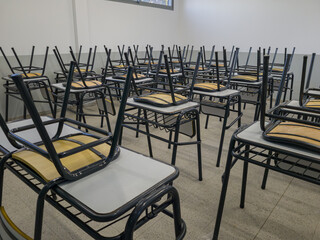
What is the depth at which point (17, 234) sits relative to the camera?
637mm

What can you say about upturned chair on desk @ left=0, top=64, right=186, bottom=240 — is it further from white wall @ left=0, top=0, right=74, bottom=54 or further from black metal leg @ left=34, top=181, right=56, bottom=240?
white wall @ left=0, top=0, right=74, bottom=54

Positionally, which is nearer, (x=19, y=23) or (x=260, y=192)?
(x=260, y=192)

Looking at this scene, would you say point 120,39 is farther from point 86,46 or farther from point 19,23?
point 19,23

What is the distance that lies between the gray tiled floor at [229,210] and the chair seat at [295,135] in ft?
2.19

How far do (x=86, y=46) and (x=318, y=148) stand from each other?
3.75m

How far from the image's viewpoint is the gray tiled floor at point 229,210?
4.17ft

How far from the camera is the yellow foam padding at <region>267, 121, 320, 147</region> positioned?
822mm

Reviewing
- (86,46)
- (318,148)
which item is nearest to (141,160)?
(318,148)

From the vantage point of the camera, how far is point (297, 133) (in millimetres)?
880

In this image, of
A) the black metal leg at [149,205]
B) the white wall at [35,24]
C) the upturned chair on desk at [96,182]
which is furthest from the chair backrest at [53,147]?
the white wall at [35,24]

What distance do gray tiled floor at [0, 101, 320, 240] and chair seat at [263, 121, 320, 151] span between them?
26.3 inches

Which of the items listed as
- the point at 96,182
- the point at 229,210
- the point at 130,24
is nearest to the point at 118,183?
the point at 96,182

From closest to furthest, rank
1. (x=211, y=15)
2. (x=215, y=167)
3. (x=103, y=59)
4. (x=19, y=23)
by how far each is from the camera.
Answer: (x=215, y=167)
(x=19, y=23)
(x=103, y=59)
(x=211, y=15)

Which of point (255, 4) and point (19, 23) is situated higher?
point (255, 4)
